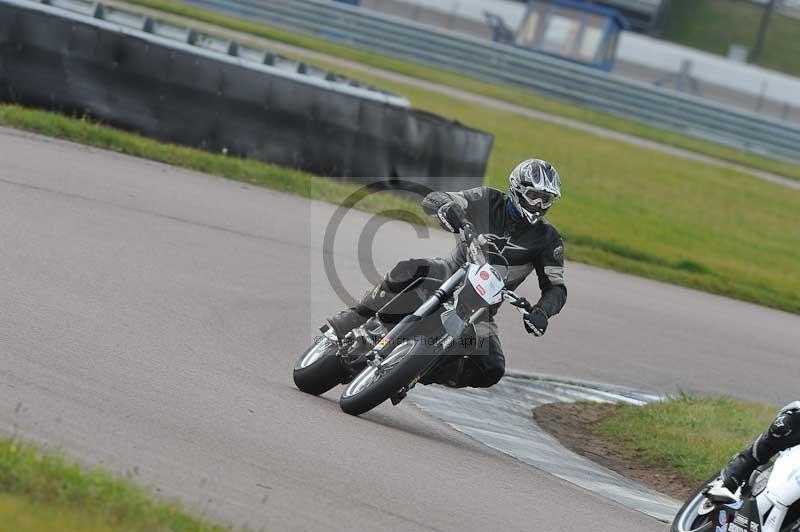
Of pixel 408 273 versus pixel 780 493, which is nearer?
pixel 780 493

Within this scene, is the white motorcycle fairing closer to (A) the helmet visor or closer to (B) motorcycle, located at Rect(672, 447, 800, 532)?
(B) motorcycle, located at Rect(672, 447, 800, 532)

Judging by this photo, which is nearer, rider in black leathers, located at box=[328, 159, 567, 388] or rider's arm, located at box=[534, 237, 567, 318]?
rider in black leathers, located at box=[328, 159, 567, 388]

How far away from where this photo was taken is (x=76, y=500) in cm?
472

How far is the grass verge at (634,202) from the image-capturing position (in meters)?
15.6

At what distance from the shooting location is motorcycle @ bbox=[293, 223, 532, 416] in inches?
293

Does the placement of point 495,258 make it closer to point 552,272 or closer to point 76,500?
A: point 552,272

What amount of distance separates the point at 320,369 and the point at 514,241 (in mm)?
1297

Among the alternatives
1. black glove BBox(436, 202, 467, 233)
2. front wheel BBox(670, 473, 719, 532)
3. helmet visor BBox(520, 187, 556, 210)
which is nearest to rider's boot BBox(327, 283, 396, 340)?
black glove BBox(436, 202, 467, 233)

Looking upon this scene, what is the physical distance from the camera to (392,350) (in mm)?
7547

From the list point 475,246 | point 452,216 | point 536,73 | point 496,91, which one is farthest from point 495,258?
point 536,73

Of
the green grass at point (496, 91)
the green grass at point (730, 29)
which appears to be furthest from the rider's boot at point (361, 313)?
the green grass at point (730, 29)

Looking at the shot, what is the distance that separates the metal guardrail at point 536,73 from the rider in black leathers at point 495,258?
3018 cm

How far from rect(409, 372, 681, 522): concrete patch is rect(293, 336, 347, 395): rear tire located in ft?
2.93

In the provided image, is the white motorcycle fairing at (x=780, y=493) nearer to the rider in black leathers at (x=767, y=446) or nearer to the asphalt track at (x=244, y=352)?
the rider in black leathers at (x=767, y=446)
